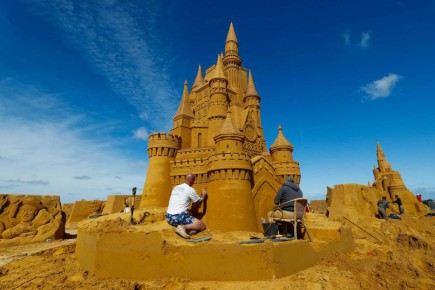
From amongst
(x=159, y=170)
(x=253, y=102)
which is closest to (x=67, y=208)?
(x=159, y=170)

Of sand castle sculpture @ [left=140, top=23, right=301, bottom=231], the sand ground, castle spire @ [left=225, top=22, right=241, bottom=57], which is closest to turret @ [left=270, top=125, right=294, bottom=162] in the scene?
sand castle sculpture @ [left=140, top=23, right=301, bottom=231]

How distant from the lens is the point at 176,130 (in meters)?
23.4

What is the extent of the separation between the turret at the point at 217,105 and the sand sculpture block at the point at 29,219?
14.3m

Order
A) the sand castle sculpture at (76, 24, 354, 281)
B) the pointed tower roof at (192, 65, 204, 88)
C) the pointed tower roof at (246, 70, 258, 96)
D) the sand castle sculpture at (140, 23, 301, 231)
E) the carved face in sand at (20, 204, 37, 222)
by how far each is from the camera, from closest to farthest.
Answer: the sand castle sculpture at (76, 24, 354, 281) < the sand castle sculpture at (140, 23, 301, 231) < the carved face in sand at (20, 204, 37, 222) < the pointed tower roof at (246, 70, 258, 96) < the pointed tower roof at (192, 65, 204, 88)

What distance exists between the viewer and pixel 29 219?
573 inches

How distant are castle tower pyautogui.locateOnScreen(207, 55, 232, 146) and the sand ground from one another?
15138 mm

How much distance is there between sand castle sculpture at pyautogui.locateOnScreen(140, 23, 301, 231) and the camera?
13.7m

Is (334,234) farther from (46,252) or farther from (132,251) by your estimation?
(46,252)

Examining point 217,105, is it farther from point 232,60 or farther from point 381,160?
point 381,160

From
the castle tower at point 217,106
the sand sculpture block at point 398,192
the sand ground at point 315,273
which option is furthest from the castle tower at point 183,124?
the sand sculpture block at point 398,192

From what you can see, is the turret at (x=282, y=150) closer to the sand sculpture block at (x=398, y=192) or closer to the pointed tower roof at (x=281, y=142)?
the pointed tower roof at (x=281, y=142)

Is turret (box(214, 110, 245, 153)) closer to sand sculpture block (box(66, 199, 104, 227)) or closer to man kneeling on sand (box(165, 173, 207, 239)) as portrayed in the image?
man kneeling on sand (box(165, 173, 207, 239))

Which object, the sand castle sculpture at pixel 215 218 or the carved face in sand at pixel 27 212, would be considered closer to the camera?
the sand castle sculpture at pixel 215 218

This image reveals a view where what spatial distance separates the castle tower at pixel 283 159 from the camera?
18312mm
